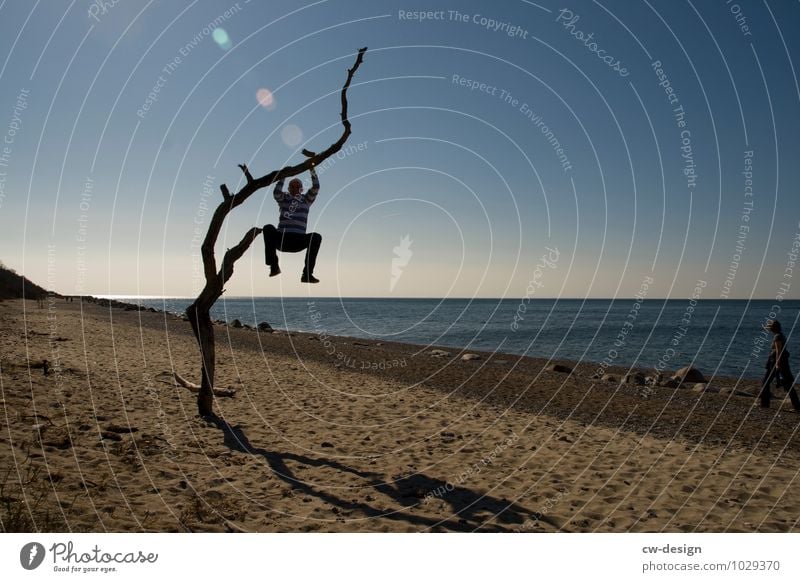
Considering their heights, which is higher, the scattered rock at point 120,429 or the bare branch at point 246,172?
the bare branch at point 246,172

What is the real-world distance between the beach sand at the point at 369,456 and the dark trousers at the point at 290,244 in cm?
439

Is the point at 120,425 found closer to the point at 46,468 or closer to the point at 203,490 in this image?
the point at 46,468

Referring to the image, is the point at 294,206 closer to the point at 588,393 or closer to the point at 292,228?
the point at 292,228

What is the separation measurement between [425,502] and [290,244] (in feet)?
19.0

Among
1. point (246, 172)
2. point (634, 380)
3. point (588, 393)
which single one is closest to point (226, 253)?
point (246, 172)

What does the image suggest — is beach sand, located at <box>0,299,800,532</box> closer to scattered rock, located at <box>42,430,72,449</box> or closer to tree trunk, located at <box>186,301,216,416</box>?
scattered rock, located at <box>42,430,72,449</box>

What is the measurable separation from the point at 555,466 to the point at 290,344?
91.7 ft

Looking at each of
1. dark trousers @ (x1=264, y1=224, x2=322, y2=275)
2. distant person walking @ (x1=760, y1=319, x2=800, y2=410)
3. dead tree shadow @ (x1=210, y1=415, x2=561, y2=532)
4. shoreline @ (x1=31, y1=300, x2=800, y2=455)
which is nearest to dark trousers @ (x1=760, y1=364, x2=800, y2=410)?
distant person walking @ (x1=760, y1=319, x2=800, y2=410)

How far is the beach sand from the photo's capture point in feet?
25.2

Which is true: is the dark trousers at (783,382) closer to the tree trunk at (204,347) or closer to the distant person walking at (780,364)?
the distant person walking at (780,364)

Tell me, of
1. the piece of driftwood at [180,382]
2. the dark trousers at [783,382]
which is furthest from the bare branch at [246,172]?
the dark trousers at [783,382]

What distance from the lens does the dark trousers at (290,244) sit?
1001 cm
